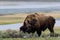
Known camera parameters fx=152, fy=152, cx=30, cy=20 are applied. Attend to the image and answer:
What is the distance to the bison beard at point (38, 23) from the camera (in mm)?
3781

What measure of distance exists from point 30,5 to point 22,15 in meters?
0.38

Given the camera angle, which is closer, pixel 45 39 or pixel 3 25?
pixel 45 39

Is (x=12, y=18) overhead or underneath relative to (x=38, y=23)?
overhead

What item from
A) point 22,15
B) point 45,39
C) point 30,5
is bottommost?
point 45,39

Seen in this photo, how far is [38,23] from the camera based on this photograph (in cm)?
380

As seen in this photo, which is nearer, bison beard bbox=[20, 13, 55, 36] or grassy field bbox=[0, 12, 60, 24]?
bison beard bbox=[20, 13, 55, 36]

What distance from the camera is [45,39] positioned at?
3672 millimetres

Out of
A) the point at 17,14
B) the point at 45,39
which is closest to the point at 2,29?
the point at 17,14

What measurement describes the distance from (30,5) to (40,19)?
525mm

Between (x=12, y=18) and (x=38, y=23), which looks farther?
(x=12, y=18)

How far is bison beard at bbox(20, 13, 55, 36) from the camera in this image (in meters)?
3.78

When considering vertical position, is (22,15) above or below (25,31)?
above

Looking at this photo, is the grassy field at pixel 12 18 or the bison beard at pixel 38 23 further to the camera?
→ the grassy field at pixel 12 18

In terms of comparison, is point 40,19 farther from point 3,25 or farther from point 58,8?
point 3,25
